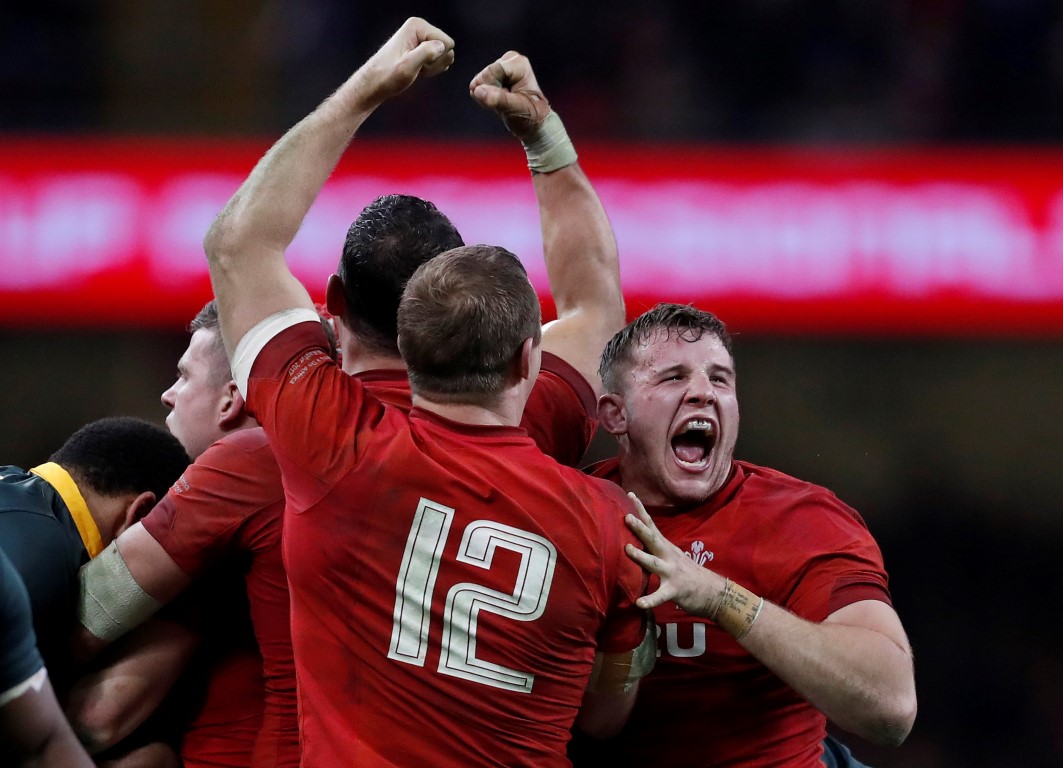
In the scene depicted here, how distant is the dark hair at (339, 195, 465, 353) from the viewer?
108 inches

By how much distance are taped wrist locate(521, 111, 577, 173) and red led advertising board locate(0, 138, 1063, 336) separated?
5.27 metres

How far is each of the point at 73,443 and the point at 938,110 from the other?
7574 millimetres

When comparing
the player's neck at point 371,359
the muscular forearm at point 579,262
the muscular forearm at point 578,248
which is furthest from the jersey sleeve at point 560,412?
the player's neck at point 371,359

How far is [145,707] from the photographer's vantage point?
2832mm

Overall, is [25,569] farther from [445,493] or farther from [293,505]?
[445,493]

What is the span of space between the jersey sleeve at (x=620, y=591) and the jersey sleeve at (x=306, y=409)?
475 millimetres

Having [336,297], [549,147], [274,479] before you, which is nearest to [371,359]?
[336,297]

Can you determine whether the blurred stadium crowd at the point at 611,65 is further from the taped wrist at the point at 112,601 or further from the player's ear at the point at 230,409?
the taped wrist at the point at 112,601

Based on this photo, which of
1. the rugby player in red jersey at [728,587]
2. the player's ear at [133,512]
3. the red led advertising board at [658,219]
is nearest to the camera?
the rugby player in red jersey at [728,587]

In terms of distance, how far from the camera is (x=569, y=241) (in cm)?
357

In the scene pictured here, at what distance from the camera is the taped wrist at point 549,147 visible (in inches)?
140

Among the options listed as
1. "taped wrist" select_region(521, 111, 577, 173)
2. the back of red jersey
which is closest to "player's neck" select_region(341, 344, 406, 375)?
the back of red jersey

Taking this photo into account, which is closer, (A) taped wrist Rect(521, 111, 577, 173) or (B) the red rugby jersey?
(B) the red rugby jersey

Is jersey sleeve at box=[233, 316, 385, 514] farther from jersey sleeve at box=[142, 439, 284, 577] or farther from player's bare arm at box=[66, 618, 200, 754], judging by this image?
player's bare arm at box=[66, 618, 200, 754]
